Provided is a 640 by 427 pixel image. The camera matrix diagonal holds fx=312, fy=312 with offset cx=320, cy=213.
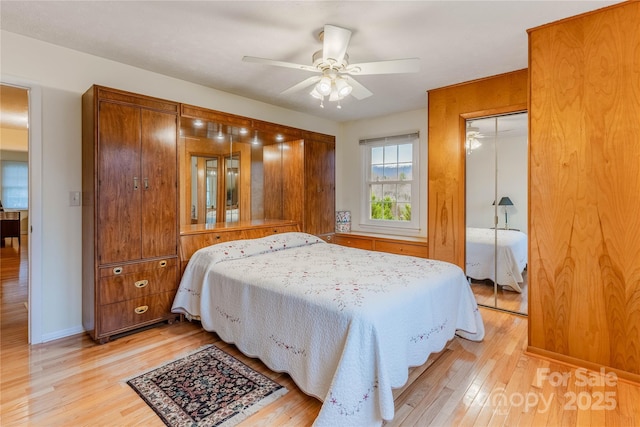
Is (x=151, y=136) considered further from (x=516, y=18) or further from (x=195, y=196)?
(x=516, y=18)

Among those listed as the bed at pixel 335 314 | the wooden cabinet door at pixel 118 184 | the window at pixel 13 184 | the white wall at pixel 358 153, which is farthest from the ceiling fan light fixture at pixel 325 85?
the window at pixel 13 184

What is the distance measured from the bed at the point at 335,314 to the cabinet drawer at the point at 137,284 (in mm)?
143

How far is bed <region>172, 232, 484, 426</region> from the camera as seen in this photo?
160 centimetres

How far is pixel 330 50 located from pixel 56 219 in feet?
8.64

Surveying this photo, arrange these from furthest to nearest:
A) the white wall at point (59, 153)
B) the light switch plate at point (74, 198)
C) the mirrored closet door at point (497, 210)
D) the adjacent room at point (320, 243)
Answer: the mirrored closet door at point (497, 210) → the light switch plate at point (74, 198) → the white wall at point (59, 153) → the adjacent room at point (320, 243)

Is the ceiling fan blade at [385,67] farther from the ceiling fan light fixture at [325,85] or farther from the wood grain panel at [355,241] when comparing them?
the wood grain panel at [355,241]

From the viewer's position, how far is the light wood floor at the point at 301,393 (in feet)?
5.69

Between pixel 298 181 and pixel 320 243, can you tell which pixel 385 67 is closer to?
pixel 320 243

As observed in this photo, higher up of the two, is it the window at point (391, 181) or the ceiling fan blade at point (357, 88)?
the ceiling fan blade at point (357, 88)

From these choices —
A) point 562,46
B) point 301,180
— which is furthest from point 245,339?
point 562,46

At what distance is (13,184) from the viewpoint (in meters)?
7.67

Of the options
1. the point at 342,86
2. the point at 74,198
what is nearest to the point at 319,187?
the point at 342,86

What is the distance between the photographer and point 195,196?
3506 millimetres

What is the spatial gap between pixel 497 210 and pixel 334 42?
243 centimetres
